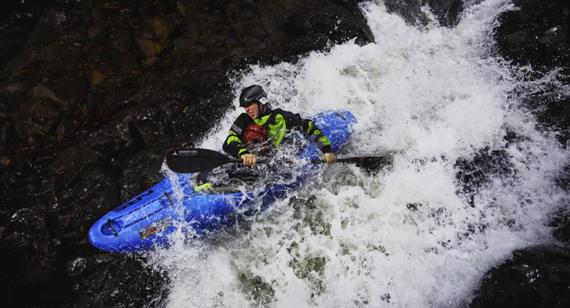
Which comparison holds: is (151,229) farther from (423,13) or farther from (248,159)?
(423,13)

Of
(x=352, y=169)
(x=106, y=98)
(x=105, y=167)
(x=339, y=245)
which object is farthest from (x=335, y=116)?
(x=106, y=98)

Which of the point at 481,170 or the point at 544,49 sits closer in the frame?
the point at 481,170

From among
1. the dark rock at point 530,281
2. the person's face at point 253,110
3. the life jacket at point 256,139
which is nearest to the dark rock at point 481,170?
the dark rock at point 530,281

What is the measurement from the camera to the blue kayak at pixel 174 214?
143 inches

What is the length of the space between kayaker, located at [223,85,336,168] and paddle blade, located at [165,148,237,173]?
0.15 metres

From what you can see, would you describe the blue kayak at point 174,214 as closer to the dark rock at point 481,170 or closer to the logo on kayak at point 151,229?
the logo on kayak at point 151,229

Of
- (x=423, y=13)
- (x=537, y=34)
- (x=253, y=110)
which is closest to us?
(x=253, y=110)

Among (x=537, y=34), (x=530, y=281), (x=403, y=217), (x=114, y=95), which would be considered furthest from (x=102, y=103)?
(x=537, y=34)

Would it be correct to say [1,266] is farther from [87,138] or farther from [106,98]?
[106,98]

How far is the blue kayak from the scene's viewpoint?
364 cm

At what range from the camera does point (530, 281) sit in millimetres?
2736

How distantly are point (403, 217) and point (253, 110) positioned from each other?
82.4 inches

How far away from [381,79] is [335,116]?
159 cm

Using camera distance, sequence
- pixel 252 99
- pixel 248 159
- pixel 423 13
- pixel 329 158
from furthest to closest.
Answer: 1. pixel 423 13
2. pixel 329 158
3. pixel 252 99
4. pixel 248 159
